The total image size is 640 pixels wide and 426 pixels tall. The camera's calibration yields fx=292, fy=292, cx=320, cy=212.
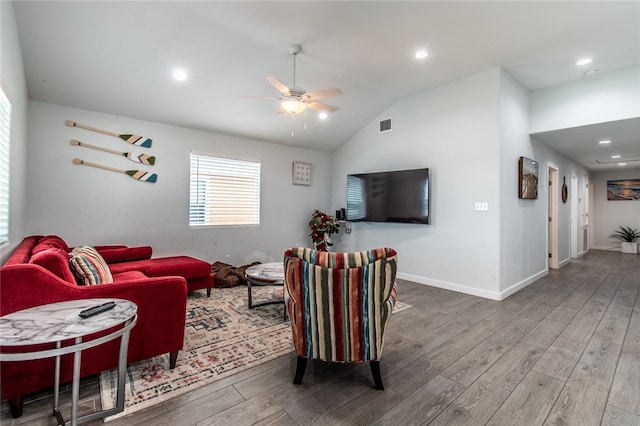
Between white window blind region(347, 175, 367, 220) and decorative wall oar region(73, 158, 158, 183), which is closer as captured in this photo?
decorative wall oar region(73, 158, 158, 183)

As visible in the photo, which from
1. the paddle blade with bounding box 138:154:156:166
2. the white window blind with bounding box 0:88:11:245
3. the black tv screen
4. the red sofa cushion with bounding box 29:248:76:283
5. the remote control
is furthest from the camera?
the black tv screen

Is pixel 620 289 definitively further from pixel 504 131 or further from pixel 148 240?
pixel 148 240

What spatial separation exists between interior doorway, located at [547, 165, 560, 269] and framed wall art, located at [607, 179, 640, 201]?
185 inches

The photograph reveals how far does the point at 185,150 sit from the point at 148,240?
4.98ft

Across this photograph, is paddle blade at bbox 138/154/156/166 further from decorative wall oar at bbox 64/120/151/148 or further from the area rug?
the area rug

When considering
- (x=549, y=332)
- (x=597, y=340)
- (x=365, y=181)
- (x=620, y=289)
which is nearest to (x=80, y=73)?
(x=365, y=181)

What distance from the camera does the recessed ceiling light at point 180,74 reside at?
139 inches

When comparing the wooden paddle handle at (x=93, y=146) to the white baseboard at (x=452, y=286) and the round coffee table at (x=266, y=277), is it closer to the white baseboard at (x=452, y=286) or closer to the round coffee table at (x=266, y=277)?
the round coffee table at (x=266, y=277)

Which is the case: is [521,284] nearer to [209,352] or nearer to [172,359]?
[209,352]

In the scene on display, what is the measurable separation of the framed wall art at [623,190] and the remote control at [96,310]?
39.7ft

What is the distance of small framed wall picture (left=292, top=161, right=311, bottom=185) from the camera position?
6000mm

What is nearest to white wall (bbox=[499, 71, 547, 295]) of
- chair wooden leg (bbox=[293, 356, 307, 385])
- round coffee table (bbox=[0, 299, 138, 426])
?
chair wooden leg (bbox=[293, 356, 307, 385])

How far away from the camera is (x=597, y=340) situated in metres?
2.65

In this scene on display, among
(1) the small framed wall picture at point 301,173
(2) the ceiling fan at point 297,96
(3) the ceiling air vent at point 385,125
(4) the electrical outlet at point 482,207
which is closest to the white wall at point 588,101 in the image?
(4) the electrical outlet at point 482,207
